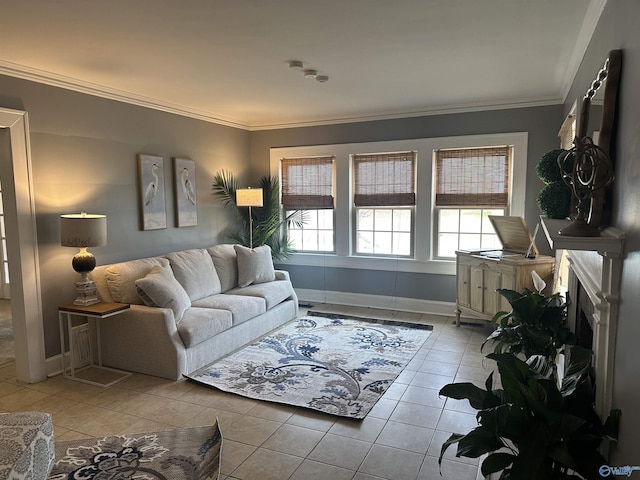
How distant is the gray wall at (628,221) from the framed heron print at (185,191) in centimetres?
440

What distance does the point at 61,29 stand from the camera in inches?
109

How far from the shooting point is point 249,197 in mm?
5746

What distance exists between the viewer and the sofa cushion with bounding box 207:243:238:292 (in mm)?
5160

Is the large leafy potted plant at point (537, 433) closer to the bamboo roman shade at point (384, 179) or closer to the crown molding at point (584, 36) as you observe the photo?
the crown molding at point (584, 36)

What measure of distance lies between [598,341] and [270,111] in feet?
15.0

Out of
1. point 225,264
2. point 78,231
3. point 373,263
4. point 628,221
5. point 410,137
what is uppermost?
point 410,137

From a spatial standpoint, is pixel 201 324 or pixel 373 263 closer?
pixel 201 324

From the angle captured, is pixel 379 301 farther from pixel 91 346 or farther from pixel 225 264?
pixel 91 346

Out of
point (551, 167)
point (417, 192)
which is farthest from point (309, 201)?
point (551, 167)

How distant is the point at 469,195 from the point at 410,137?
103cm

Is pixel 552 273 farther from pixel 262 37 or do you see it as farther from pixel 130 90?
pixel 130 90

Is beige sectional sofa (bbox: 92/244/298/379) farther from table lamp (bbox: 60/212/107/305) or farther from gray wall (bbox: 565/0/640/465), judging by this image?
gray wall (bbox: 565/0/640/465)

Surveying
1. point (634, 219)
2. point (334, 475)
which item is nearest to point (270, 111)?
point (334, 475)

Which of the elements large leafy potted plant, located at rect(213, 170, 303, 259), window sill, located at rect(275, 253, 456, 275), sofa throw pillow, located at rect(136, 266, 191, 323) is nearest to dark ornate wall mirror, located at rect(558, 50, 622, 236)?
sofa throw pillow, located at rect(136, 266, 191, 323)
